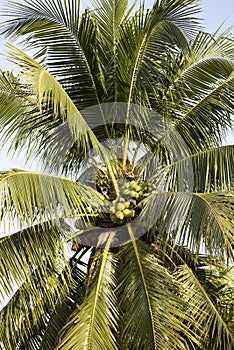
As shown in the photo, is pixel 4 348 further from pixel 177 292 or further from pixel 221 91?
pixel 221 91

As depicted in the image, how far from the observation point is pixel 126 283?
8734 millimetres

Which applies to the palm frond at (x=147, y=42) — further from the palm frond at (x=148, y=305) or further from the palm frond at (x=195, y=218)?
the palm frond at (x=148, y=305)

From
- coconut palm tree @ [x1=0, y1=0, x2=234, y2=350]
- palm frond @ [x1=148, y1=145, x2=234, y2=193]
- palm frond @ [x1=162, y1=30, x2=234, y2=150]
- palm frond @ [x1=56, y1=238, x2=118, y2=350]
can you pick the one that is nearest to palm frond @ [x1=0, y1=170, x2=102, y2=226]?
coconut palm tree @ [x1=0, y1=0, x2=234, y2=350]

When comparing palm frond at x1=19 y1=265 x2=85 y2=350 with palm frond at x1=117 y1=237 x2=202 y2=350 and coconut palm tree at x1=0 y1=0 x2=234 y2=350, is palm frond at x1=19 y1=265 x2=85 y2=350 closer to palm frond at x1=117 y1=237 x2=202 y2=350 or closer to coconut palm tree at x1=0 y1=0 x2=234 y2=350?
coconut palm tree at x1=0 y1=0 x2=234 y2=350

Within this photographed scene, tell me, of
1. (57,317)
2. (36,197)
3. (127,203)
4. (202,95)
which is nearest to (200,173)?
(127,203)

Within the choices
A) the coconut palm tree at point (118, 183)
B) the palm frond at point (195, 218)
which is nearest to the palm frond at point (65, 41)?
the coconut palm tree at point (118, 183)

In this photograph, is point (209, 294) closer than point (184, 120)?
Yes

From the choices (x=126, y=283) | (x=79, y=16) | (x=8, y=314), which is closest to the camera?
(x=126, y=283)

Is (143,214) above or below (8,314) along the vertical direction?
above

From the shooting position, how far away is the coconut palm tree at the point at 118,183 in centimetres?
839

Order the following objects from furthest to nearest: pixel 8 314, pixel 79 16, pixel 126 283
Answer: pixel 79 16, pixel 8 314, pixel 126 283

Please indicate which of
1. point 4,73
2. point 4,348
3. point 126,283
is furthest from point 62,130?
point 4,348

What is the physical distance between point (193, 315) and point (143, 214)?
129 cm

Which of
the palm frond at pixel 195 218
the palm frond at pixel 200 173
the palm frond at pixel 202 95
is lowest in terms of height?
the palm frond at pixel 195 218
